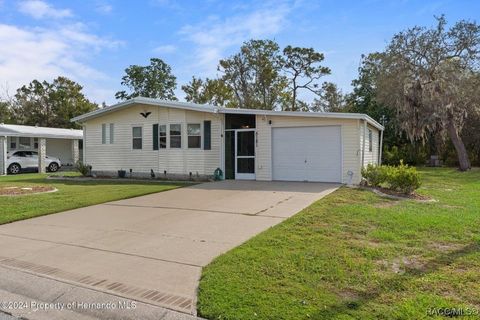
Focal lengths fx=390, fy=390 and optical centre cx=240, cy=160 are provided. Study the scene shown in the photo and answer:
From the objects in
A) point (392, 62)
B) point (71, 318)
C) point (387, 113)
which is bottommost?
point (71, 318)

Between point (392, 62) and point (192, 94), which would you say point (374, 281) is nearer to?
point (392, 62)

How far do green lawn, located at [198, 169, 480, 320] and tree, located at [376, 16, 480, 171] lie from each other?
1671cm

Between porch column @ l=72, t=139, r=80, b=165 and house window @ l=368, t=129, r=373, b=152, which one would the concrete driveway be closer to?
house window @ l=368, t=129, r=373, b=152

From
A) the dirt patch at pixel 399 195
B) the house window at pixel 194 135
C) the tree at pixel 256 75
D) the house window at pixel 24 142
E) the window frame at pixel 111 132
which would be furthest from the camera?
the tree at pixel 256 75

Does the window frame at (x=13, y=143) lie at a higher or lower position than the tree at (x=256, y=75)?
lower

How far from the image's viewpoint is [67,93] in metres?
43.5

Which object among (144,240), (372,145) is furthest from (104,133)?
A: (144,240)

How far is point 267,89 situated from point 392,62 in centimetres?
1637

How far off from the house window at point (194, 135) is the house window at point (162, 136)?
120 cm

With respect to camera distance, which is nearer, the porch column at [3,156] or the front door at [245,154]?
the front door at [245,154]

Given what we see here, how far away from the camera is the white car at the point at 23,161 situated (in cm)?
2312

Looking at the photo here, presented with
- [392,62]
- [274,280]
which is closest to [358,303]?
[274,280]

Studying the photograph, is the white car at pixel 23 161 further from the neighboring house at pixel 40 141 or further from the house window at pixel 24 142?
the house window at pixel 24 142

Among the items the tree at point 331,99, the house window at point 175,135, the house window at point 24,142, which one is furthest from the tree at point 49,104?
the house window at point 175,135
